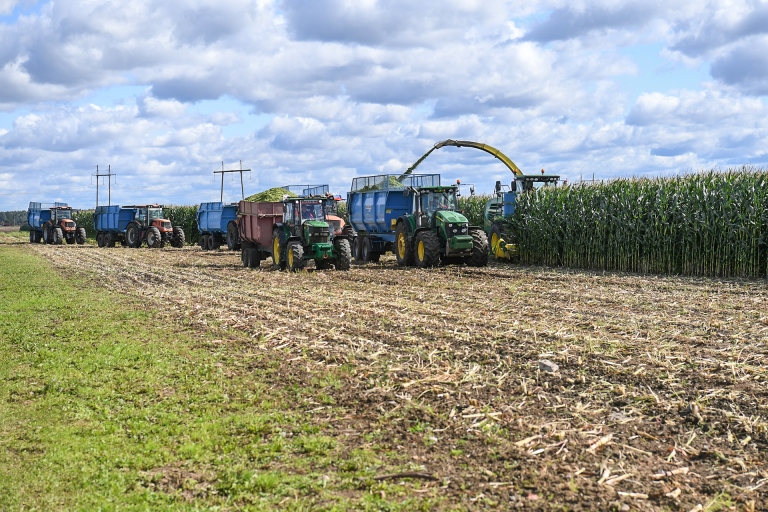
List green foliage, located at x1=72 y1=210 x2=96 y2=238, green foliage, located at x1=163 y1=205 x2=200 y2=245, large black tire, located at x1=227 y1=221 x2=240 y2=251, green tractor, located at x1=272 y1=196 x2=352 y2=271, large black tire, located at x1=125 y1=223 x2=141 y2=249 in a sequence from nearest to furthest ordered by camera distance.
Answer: green tractor, located at x1=272 y1=196 x2=352 y2=271
large black tire, located at x1=227 y1=221 x2=240 y2=251
large black tire, located at x1=125 y1=223 x2=141 y2=249
green foliage, located at x1=163 y1=205 x2=200 y2=245
green foliage, located at x1=72 y1=210 x2=96 y2=238

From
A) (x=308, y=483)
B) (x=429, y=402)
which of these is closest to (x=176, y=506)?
(x=308, y=483)

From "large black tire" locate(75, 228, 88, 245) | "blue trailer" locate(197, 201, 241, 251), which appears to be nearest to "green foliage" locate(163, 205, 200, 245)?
"large black tire" locate(75, 228, 88, 245)

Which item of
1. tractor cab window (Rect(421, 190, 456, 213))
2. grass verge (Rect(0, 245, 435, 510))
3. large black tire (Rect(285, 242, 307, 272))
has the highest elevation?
tractor cab window (Rect(421, 190, 456, 213))

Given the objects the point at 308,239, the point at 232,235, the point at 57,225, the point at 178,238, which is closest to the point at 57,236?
the point at 57,225

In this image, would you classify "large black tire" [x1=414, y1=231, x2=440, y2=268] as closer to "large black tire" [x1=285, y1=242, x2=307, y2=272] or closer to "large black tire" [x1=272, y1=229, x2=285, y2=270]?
"large black tire" [x1=285, y1=242, x2=307, y2=272]

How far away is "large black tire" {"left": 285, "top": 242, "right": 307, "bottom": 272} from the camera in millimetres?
21078

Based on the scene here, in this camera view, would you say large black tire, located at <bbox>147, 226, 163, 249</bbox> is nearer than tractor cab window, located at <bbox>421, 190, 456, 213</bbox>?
No

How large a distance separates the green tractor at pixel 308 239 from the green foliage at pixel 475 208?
10396 mm

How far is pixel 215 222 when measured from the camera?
37.5 metres

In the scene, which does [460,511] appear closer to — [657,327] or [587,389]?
[587,389]

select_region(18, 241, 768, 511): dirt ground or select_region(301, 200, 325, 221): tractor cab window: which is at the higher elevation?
select_region(301, 200, 325, 221): tractor cab window

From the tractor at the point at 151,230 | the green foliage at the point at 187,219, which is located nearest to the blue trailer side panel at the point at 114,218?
the tractor at the point at 151,230

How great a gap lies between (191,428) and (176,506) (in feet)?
5.59

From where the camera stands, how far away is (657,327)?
435 inches
